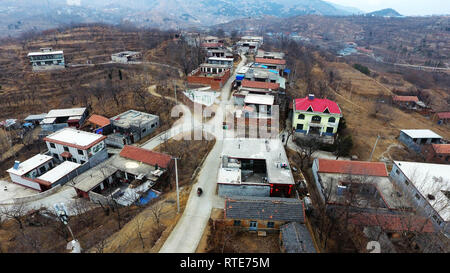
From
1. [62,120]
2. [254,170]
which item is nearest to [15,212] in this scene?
[62,120]

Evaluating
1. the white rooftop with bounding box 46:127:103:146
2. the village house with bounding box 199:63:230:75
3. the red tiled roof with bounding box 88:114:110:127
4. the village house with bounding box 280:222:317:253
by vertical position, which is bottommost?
the village house with bounding box 280:222:317:253

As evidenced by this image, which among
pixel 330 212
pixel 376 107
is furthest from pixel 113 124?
pixel 376 107

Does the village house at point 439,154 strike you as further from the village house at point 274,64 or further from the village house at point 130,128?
the village house at point 130,128

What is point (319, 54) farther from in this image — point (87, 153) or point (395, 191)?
point (87, 153)

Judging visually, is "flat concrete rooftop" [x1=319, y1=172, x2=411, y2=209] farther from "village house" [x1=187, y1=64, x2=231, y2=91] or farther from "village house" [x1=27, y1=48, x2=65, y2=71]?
"village house" [x1=27, y1=48, x2=65, y2=71]

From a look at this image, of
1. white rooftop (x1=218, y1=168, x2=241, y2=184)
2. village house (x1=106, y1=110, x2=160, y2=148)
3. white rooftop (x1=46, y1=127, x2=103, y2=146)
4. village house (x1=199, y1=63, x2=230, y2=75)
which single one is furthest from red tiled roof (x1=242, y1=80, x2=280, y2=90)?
white rooftop (x1=46, y1=127, x2=103, y2=146)

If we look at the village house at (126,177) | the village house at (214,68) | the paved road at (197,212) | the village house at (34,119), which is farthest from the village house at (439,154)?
the village house at (34,119)

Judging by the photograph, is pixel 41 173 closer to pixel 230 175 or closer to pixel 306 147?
pixel 230 175
